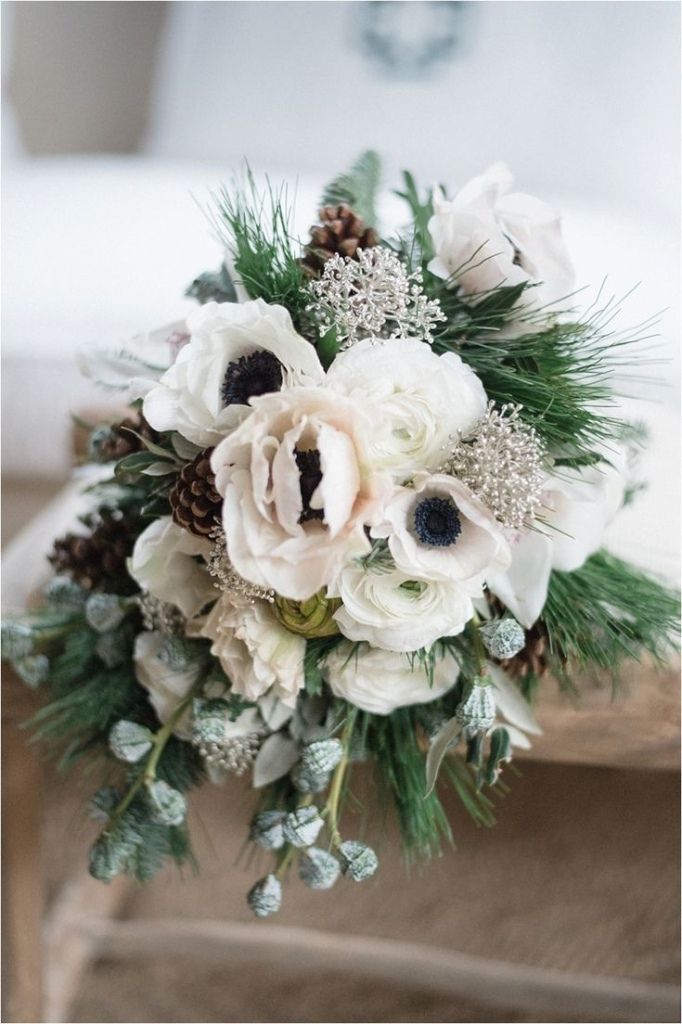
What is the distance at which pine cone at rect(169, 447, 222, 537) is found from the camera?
428 millimetres

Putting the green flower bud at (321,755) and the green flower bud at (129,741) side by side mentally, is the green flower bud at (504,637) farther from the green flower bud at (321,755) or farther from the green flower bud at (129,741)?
the green flower bud at (129,741)

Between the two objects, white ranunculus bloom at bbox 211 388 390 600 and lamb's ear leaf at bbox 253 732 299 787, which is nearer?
white ranunculus bloom at bbox 211 388 390 600

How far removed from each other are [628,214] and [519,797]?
1319 mm

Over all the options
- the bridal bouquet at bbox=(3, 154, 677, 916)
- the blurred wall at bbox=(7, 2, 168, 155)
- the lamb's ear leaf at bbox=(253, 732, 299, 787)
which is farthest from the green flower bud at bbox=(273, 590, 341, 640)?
the blurred wall at bbox=(7, 2, 168, 155)

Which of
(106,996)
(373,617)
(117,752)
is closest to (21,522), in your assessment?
(106,996)

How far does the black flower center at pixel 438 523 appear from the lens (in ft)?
1.37

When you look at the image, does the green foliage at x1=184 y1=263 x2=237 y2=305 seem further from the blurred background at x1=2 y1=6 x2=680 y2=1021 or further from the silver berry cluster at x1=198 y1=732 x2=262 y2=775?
the blurred background at x1=2 y1=6 x2=680 y2=1021

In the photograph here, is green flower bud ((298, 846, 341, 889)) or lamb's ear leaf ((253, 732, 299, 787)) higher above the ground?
lamb's ear leaf ((253, 732, 299, 787))

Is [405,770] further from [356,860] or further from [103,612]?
[103,612]

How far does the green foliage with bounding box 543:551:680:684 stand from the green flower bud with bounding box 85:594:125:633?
0.89 feet

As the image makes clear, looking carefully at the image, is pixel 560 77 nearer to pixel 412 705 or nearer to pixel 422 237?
pixel 422 237

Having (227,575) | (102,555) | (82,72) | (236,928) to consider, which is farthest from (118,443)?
(82,72)

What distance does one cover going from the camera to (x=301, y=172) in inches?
69.6

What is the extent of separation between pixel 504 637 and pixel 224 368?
0.65ft
